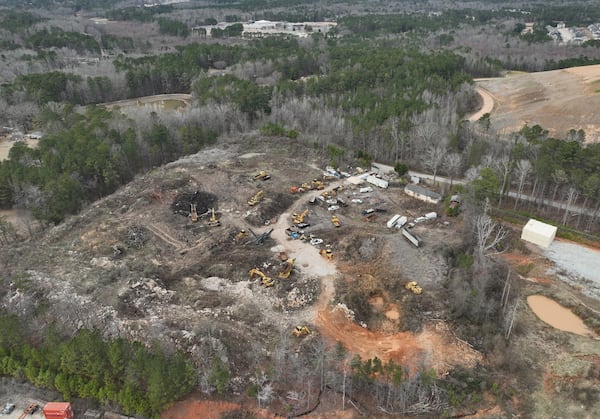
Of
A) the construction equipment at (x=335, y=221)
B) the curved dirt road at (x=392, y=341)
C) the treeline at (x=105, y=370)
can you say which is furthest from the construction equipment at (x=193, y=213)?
the treeline at (x=105, y=370)

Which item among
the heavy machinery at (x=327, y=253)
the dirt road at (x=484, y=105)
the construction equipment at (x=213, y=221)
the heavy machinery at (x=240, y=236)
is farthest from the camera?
the dirt road at (x=484, y=105)

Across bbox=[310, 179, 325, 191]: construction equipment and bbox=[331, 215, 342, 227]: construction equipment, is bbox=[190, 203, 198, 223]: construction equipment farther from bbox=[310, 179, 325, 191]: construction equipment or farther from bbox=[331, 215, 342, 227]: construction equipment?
bbox=[331, 215, 342, 227]: construction equipment

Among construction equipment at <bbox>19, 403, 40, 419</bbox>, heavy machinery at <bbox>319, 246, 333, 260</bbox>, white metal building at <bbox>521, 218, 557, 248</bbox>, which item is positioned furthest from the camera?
white metal building at <bbox>521, 218, 557, 248</bbox>

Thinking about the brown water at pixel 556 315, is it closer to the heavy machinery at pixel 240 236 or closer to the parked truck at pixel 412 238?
the parked truck at pixel 412 238

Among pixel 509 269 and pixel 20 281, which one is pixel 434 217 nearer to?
pixel 509 269

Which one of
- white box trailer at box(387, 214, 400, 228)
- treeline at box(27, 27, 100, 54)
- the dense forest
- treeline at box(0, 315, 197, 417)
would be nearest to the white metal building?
the dense forest

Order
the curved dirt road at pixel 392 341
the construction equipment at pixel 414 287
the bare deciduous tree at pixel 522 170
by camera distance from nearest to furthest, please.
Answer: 1. the curved dirt road at pixel 392 341
2. the construction equipment at pixel 414 287
3. the bare deciduous tree at pixel 522 170

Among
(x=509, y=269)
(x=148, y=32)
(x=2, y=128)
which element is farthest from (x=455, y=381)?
(x=148, y=32)
